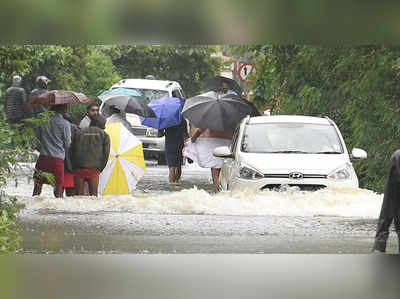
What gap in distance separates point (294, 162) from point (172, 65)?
32.1 m

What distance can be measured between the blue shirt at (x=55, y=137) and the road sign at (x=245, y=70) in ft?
43.0

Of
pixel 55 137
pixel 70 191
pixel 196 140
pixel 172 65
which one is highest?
pixel 55 137

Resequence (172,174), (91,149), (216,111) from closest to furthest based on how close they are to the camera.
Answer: (91,149)
(216,111)
(172,174)

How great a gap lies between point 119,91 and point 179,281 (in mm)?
11925

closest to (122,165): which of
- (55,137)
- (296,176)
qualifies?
(55,137)

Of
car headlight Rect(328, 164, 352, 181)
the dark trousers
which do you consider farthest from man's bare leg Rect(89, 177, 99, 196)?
the dark trousers

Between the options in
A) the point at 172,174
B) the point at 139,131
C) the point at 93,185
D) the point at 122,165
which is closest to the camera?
the point at 93,185

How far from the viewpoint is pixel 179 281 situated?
28.7 ft

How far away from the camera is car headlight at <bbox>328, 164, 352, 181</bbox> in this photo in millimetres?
13688

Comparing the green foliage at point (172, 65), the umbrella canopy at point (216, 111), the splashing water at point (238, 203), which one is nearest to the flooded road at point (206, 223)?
the splashing water at point (238, 203)

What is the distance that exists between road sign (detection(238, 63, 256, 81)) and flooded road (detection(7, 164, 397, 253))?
1043 centimetres

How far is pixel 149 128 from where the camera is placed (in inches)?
1001

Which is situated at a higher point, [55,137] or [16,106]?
[55,137]

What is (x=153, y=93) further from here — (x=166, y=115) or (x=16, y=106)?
(x=16, y=106)
